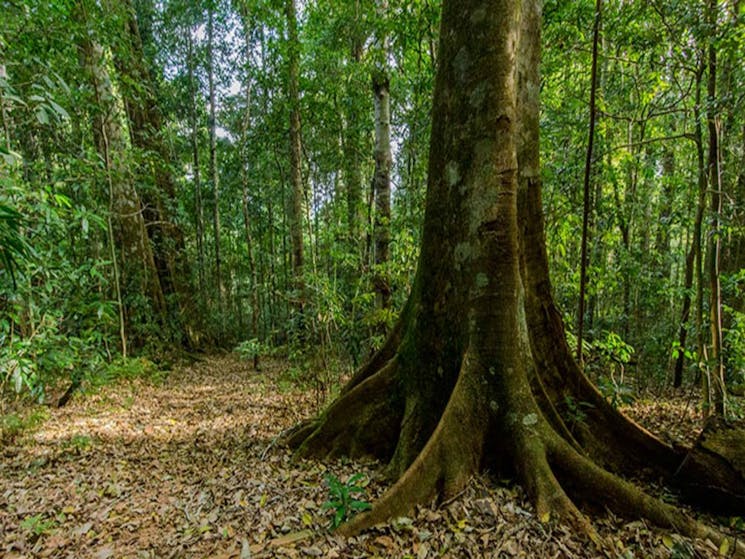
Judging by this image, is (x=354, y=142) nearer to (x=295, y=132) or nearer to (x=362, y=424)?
(x=295, y=132)

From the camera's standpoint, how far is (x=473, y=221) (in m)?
3.04

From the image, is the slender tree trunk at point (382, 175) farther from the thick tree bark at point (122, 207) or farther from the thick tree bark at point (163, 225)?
the thick tree bark at point (163, 225)

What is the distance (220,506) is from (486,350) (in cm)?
242

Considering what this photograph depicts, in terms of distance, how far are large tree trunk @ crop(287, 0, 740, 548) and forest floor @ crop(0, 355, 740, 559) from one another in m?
0.16

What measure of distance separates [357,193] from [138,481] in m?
9.75

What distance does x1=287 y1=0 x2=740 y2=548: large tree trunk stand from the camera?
2686mm

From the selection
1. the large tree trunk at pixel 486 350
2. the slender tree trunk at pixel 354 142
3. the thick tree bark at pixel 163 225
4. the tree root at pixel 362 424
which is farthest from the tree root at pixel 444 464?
the thick tree bark at pixel 163 225

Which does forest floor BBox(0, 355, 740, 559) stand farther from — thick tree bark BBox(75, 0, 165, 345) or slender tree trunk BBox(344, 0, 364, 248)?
thick tree bark BBox(75, 0, 165, 345)

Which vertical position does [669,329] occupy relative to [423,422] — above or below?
above

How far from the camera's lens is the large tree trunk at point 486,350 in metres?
2.69

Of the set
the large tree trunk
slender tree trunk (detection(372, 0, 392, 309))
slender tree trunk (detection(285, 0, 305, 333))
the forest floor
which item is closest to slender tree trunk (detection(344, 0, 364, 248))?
slender tree trunk (detection(372, 0, 392, 309))

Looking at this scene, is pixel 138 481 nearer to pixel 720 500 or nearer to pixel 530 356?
pixel 530 356

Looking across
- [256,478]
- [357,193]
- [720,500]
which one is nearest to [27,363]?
[256,478]

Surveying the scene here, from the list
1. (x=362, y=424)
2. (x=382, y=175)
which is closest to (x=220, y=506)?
(x=362, y=424)
